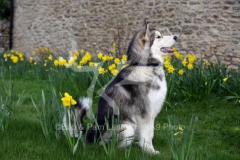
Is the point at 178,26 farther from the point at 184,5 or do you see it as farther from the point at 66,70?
the point at 66,70

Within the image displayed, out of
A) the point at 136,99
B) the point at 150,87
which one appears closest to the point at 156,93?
the point at 150,87

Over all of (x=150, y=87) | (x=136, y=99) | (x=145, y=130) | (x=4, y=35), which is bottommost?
(x=4, y=35)

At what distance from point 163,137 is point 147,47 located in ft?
3.72

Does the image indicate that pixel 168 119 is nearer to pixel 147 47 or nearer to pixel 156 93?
pixel 156 93

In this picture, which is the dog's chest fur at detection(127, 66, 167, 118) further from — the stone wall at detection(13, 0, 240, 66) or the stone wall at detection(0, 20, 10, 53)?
the stone wall at detection(0, 20, 10, 53)

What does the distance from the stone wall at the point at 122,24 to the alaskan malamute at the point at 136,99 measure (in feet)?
15.4

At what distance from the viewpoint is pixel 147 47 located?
365 centimetres

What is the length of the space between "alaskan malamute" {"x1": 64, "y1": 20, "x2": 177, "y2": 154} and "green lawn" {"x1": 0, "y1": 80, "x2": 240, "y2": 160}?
0.50ft

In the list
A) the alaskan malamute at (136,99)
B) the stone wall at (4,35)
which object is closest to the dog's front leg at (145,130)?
the alaskan malamute at (136,99)

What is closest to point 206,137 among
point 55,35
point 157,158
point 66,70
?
point 157,158

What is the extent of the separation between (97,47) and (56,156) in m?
8.75

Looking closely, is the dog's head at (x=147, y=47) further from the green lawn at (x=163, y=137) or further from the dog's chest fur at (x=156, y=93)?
the green lawn at (x=163, y=137)

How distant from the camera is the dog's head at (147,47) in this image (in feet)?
11.8

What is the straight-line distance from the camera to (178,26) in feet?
29.2
